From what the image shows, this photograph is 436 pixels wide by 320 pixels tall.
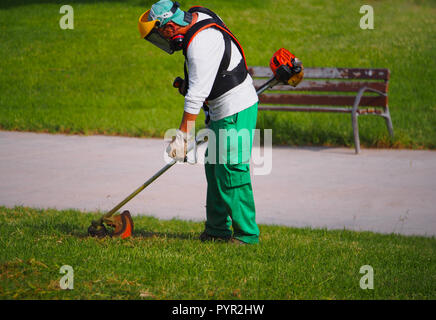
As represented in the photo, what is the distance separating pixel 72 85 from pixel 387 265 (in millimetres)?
10211

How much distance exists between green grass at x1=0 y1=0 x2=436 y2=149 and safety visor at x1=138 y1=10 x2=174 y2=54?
16.9 ft

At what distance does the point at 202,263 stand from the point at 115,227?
3.37ft

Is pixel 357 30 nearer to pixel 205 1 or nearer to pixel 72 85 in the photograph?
pixel 205 1

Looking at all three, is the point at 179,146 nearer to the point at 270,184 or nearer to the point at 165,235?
the point at 165,235

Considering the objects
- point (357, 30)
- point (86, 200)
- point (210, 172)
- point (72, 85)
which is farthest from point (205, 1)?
point (210, 172)

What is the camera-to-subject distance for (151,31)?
427 centimetres

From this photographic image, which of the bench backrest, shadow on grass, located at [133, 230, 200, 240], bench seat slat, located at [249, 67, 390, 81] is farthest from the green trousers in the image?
bench seat slat, located at [249, 67, 390, 81]

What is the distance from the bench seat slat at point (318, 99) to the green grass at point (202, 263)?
4.31m

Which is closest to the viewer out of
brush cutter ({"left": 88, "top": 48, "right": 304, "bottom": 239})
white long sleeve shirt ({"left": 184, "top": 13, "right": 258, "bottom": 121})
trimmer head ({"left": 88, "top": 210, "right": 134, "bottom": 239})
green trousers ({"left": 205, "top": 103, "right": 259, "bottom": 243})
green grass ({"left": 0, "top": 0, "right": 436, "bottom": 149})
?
white long sleeve shirt ({"left": 184, "top": 13, "right": 258, "bottom": 121})

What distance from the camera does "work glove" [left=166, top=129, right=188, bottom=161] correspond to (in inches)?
165

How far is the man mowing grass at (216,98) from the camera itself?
417cm

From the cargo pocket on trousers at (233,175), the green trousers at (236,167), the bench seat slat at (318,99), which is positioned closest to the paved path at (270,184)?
the bench seat slat at (318,99)

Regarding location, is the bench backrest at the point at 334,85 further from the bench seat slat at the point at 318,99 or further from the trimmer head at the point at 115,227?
the trimmer head at the point at 115,227

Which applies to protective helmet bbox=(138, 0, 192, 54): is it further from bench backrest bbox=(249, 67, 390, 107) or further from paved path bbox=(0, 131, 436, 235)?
bench backrest bbox=(249, 67, 390, 107)
